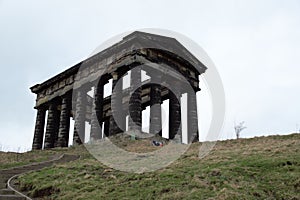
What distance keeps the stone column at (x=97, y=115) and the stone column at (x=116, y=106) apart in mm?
1633

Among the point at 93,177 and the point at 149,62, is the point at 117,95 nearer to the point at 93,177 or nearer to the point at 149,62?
the point at 149,62

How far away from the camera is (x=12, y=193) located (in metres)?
12.8

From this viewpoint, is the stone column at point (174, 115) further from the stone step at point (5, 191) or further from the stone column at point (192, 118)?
the stone step at point (5, 191)

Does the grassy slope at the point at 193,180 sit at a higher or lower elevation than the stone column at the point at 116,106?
lower

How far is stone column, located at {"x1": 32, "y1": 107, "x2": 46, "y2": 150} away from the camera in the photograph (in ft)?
129

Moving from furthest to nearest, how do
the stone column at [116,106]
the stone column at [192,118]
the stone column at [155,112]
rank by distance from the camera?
1. the stone column at [192,118]
2. the stone column at [155,112]
3. the stone column at [116,106]

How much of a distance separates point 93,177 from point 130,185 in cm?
257

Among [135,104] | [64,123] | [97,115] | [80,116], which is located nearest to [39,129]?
[64,123]

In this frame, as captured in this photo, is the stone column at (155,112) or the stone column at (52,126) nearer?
the stone column at (155,112)

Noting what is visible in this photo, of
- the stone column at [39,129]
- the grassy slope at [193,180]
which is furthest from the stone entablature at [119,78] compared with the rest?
the grassy slope at [193,180]

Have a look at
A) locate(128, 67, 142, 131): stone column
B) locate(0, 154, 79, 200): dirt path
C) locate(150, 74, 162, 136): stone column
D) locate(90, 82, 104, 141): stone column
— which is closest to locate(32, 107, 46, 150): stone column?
locate(90, 82, 104, 141): stone column

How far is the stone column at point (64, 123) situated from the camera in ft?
117

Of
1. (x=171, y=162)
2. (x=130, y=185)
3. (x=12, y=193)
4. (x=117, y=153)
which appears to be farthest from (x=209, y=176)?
(x=117, y=153)

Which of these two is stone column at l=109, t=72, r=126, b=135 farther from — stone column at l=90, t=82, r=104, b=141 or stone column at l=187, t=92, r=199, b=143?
stone column at l=187, t=92, r=199, b=143
